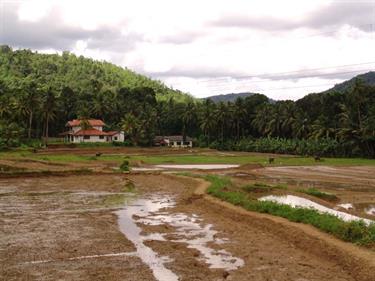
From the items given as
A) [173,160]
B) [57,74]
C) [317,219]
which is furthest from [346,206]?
[57,74]

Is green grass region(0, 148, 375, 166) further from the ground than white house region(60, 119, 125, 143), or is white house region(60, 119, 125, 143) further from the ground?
white house region(60, 119, 125, 143)

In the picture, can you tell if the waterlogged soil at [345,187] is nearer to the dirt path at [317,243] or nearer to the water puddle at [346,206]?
the water puddle at [346,206]

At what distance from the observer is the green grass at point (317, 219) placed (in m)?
14.9

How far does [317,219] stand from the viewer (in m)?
17.7

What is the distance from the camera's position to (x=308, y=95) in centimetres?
11112

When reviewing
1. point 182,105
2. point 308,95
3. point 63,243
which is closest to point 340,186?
point 63,243

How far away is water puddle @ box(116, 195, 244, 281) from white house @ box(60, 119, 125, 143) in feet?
257

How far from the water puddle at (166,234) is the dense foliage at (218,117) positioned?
63079mm

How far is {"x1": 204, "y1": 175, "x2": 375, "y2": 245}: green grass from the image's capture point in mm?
14943

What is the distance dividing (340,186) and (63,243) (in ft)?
91.0

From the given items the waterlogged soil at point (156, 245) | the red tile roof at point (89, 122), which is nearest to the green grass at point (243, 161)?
the red tile roof at point (89, 122)

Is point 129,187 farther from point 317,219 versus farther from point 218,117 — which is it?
point 218,117

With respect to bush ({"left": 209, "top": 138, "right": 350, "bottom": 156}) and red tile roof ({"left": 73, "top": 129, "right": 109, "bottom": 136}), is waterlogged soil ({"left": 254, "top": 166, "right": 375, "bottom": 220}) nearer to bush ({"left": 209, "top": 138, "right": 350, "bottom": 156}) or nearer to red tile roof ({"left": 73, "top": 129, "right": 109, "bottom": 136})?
bush ({"left": 209, "top": 138, "right": 350, "bottom": 156})

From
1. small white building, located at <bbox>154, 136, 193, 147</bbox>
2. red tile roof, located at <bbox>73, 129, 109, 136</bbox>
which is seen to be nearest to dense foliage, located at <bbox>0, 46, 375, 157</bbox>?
small white building, located at <bbox>154, 136, 193, 147</bbox>
